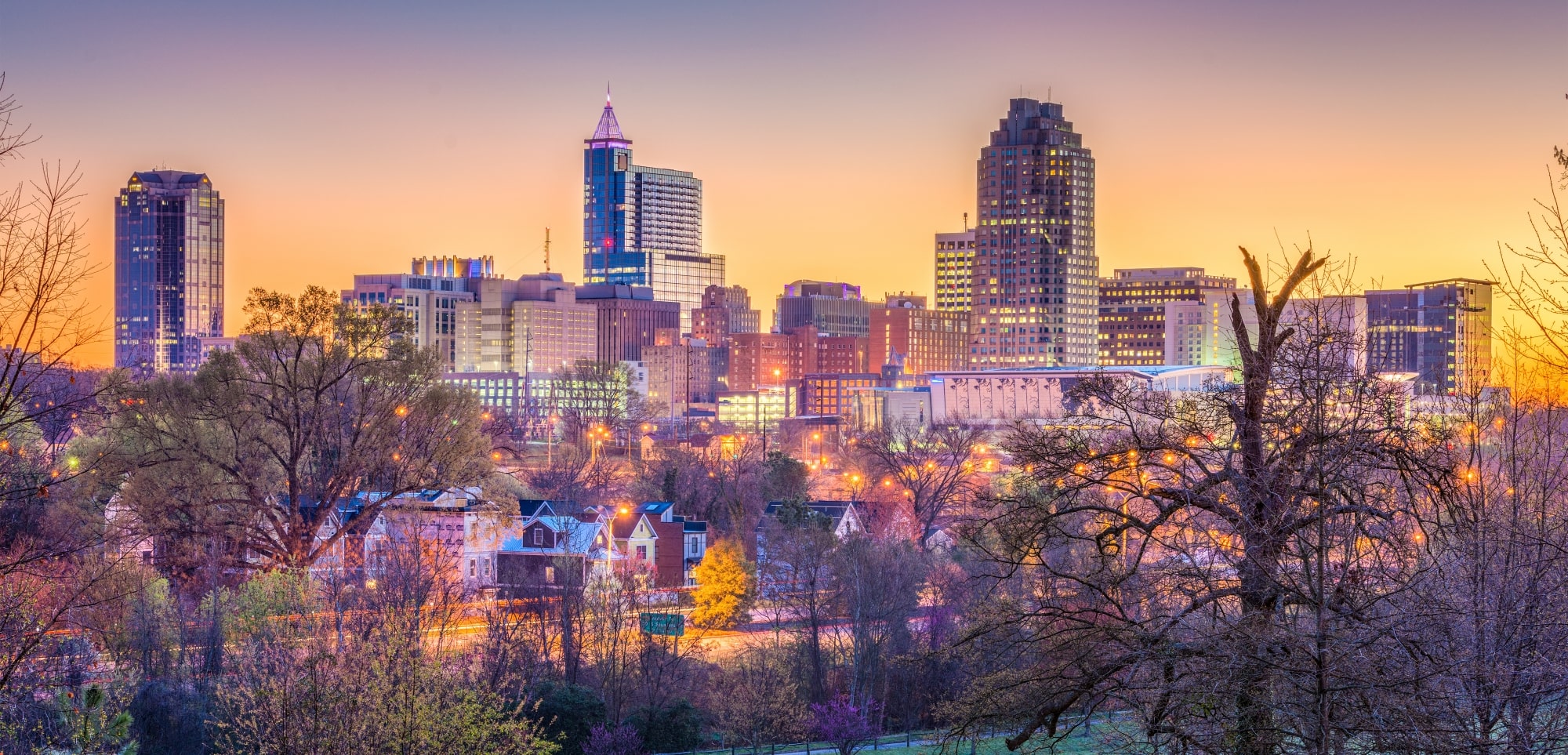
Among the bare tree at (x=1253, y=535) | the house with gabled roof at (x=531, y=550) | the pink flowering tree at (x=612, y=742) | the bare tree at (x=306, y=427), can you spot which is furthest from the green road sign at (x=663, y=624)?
the bare tree at (x=1253, y=535)

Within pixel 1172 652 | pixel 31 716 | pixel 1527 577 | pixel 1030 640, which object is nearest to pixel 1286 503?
pixel 1172 652

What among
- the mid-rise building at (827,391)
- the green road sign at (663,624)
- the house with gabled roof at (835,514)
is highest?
the mid-rise building at (827,391)

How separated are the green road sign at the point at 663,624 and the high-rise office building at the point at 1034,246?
154858 mm

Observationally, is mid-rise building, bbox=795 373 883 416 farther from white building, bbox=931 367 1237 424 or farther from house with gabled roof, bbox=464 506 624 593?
house with gabled roof, bbox=464 506 624 593

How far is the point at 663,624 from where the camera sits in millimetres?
36750

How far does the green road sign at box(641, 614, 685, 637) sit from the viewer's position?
36.4 meters

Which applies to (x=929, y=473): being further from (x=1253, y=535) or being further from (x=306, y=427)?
(x=1253, y=535)

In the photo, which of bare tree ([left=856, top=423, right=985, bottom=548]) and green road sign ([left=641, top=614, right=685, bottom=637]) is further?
bare tree ([left=856, top=423, right=985, bottom=548])

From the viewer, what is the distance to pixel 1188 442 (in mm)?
10516

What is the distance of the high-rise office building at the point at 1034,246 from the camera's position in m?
186

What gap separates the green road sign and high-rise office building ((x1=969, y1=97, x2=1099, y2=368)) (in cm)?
15486

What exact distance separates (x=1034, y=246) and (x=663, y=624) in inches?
6211

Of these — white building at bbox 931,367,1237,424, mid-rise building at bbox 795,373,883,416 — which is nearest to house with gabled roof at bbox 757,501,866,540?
white building at bbox 931,367,1237,424

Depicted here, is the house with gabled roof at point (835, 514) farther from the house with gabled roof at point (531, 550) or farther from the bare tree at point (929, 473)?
the house with gabled roof at point (531, 550)
